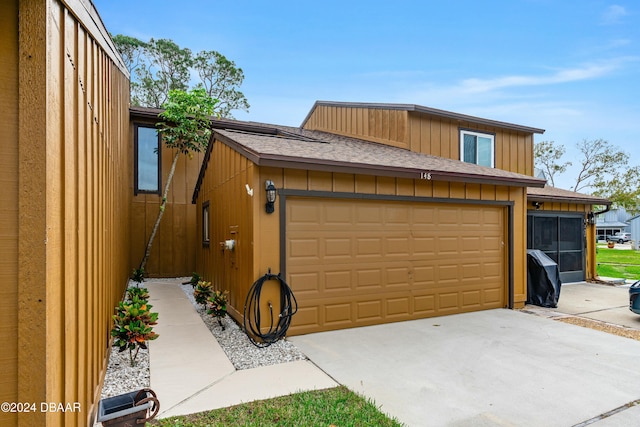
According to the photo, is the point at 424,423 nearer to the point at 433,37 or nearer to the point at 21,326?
the point at 21,326

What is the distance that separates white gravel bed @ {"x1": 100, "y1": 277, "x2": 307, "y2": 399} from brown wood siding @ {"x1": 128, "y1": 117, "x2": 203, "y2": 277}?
6243 millimetres

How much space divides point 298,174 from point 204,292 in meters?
2.97

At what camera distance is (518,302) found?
7125mm

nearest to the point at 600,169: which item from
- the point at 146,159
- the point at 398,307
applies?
the point at 398,307

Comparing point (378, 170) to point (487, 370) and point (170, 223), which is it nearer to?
point (487, 370)

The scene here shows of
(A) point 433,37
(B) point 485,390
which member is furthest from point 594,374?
(A) point 433,37

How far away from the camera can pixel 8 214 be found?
142 cm

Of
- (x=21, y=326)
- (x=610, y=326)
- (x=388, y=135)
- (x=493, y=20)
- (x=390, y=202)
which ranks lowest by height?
(x=610, y=326)

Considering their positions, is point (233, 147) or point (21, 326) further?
point (233, 147)

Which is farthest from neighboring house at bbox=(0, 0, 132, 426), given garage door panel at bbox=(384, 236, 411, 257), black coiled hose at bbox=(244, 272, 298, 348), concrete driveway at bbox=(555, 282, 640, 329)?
concrete driveway at bbox=(555, 282, 640, 329)

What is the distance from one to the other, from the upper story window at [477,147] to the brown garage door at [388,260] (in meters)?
3.27

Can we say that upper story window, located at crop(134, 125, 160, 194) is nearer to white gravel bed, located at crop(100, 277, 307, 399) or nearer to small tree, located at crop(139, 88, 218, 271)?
small tree, located at crop(139, 88, 218, 271)

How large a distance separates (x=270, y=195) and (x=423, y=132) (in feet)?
19.0

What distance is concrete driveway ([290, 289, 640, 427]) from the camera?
121 inches
